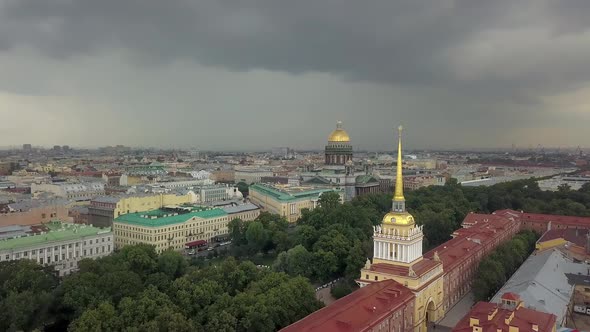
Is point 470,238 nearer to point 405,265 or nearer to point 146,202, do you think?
point 405,265

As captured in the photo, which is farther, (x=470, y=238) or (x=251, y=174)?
(x=251, y=174)

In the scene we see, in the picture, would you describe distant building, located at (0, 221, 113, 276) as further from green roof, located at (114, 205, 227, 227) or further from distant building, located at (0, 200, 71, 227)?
green roof, located at (114, 205, 227, 227)

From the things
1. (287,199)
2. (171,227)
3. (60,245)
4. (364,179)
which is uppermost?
(364,179)

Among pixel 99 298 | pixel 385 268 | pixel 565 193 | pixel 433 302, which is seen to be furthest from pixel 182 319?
pixel 565 193

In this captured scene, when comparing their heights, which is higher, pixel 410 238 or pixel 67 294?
pixel 410 238

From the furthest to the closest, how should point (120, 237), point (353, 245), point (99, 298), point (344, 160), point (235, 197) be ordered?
point (344, 160), point (235, 197), point (120, 237), point (353, 245), point (99, 298)

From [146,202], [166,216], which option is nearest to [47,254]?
[166,216]

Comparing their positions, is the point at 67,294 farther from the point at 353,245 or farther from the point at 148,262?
the point at 353,245
